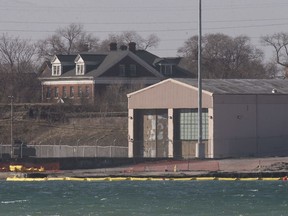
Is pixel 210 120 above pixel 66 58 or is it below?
below

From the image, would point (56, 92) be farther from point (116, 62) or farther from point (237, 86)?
point (237, 86)

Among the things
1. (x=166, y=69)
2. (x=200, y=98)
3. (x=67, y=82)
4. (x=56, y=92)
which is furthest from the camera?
(x=166, y=69)

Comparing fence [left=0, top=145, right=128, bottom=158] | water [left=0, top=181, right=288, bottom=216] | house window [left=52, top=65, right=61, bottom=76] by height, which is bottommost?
water [left=0, top=181, right=288, bottom=216]

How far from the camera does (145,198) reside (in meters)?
59.4

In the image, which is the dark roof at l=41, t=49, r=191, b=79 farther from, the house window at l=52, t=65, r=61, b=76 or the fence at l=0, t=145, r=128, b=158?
the fence at l=0, t=145, r=128, b=158

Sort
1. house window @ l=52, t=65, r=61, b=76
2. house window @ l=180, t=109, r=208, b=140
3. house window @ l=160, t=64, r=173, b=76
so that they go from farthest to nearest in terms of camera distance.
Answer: house window @ l=160, t=64, r=173, b=76
house window @ l=52, t=65, r=61, b=76
house window @ l=180, t=109, r=208, b=140

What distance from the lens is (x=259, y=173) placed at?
69062mm

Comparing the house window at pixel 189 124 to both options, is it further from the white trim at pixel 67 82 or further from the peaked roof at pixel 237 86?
the white trim at pixel 67 82

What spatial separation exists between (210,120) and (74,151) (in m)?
11.9

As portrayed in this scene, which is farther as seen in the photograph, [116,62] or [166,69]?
[166,69]

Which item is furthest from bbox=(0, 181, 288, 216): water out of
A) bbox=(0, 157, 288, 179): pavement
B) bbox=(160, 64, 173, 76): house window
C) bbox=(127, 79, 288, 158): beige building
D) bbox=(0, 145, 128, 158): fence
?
bbox=(160, 64, 173, 76): house window

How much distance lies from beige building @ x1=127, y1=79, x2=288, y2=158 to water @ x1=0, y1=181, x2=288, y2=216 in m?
13.9

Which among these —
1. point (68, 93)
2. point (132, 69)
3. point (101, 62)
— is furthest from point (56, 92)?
point (132, 69)

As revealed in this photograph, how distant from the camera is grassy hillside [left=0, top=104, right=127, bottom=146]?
9575 centimetres
